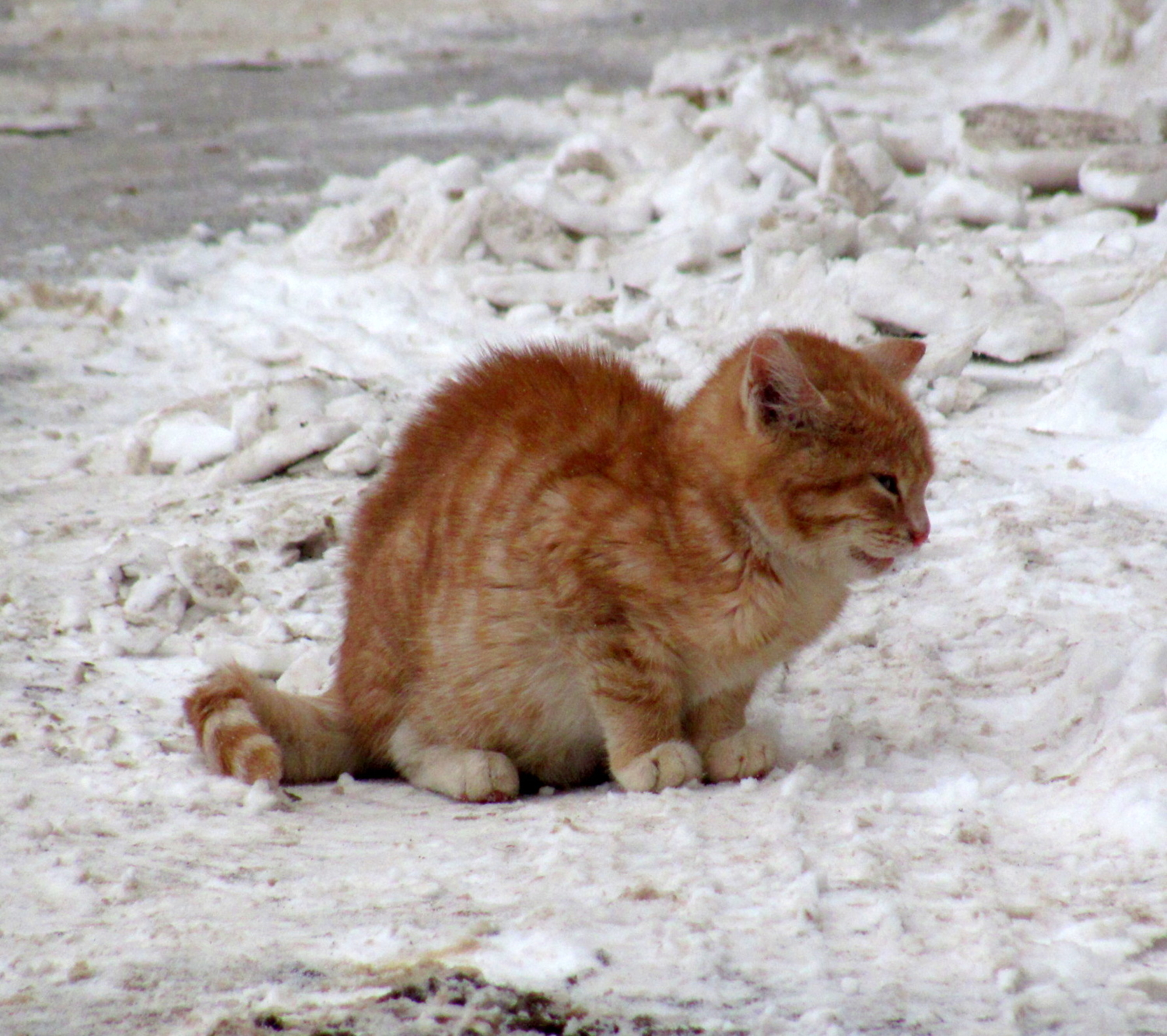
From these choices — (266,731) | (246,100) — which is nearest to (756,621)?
(266,731)

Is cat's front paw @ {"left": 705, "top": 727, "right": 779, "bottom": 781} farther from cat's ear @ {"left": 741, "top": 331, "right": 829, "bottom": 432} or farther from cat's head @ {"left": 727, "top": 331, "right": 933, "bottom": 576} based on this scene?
cat's ear @ {"left": 741, "top": 331, "right": 829, "bottom": 432}

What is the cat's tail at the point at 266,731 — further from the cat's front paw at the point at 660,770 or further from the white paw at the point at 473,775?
the cat's front paw at the point at 660,770

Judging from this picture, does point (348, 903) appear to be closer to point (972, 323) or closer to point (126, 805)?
point (126, 805)

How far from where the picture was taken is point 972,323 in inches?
200

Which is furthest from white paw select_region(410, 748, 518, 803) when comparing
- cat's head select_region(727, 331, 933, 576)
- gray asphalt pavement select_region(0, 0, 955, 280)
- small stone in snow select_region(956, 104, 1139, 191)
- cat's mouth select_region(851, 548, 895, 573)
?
small stone in snow select_region(956, 104, 1139, 191)

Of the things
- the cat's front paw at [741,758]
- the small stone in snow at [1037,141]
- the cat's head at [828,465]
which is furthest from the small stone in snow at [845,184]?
the cat's front paw at [741,758]

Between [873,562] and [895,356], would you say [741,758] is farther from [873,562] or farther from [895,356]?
[895,356]

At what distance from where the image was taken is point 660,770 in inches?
117

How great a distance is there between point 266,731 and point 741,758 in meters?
1.04

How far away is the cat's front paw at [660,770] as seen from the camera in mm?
2967

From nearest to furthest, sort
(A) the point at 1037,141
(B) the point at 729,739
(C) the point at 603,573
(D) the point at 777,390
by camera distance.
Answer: (D) the point at 777,390 → (C) the point at 603,573 → (B) the point at 729,739 → (A) the point at 1037,141

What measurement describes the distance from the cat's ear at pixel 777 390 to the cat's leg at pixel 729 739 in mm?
632

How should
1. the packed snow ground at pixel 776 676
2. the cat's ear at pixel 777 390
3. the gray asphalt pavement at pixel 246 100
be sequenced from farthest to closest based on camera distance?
the gray asphalt pavement at pixel 246 100
the cat's ear at pixel 777 390
the packed snow ground at pixel 776 676

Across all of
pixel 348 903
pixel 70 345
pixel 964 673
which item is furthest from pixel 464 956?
pixel 70 345
